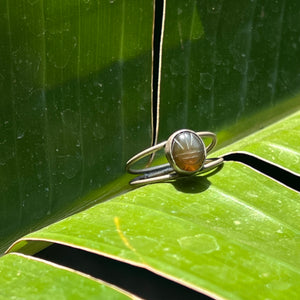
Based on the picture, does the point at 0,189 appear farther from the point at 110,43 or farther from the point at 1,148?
the point at 110,43

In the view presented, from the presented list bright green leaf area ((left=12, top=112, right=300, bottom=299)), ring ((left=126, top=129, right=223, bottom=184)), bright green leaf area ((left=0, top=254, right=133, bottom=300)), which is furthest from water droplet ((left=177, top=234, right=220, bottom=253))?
ring ((left=126, top=129, right=223, bottom=184))

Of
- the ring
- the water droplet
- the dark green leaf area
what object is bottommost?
the ring

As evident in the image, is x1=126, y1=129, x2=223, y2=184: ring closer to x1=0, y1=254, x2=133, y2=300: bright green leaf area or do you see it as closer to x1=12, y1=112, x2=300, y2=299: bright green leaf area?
x1=12, y1=112, x2=300, y2=299: bright green leaf area

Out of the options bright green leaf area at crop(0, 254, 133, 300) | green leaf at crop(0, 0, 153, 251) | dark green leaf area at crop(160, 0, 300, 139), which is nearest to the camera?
bright green leaf area at crop(0, 254, 133, 300)

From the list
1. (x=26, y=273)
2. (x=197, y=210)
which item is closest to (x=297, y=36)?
(x=197, y=210)

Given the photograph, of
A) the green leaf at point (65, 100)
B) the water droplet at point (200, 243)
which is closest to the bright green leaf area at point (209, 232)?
the water droplet at point (200, 243)

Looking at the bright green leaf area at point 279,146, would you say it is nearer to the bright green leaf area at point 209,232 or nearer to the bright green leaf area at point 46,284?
the bright green leaf area at point 209,232
